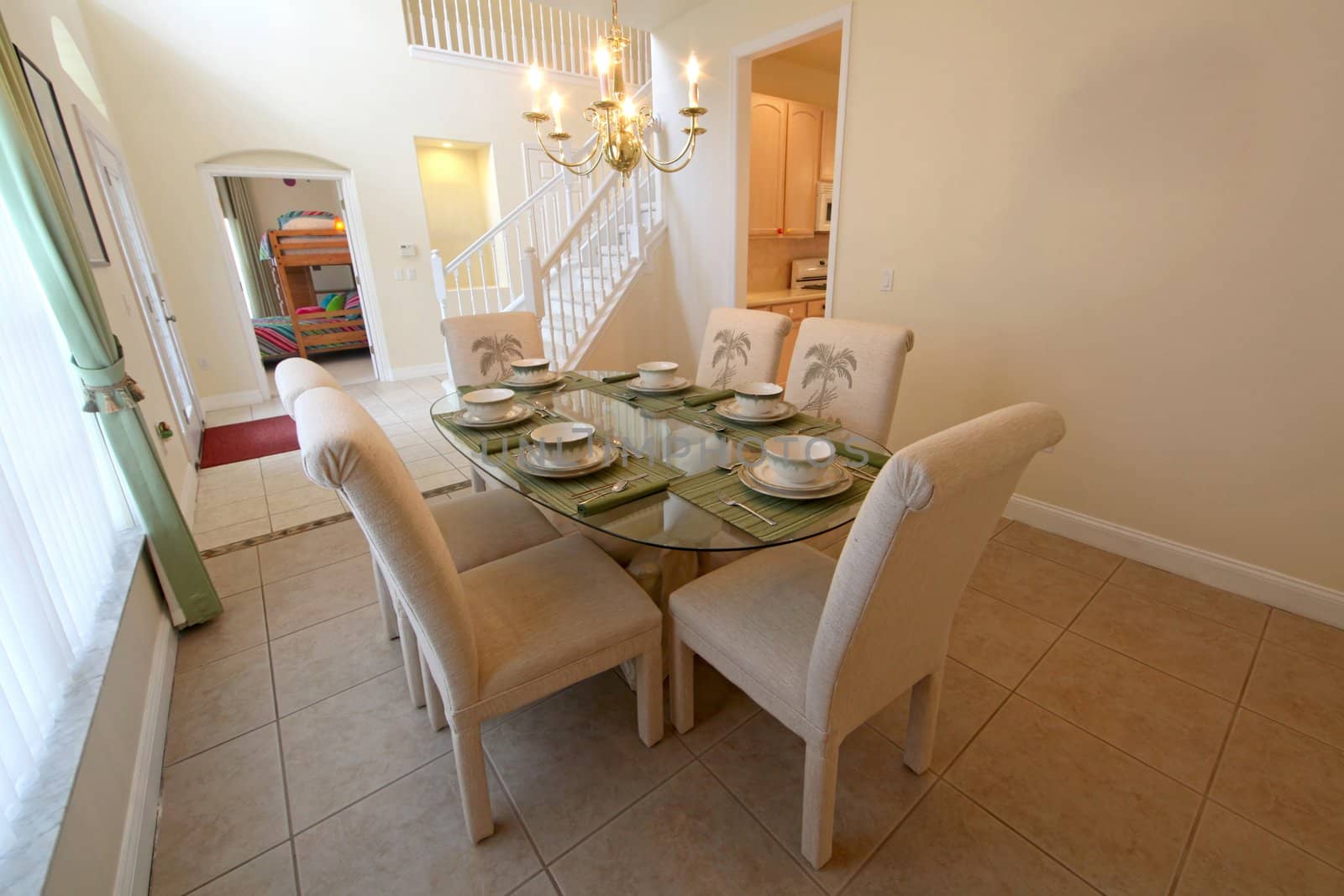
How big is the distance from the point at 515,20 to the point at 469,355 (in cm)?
500

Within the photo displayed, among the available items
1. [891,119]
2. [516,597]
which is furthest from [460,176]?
[516,597]

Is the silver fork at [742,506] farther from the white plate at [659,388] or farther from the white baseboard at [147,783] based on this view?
the white baseboard at [147,783]

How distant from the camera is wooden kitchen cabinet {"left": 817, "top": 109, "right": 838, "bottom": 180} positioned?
434 centimetres

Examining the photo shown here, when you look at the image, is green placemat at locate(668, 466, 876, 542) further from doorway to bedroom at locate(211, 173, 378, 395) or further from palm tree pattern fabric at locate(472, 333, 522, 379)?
doorway to bedroom at locate(211, 173, 378, 395)

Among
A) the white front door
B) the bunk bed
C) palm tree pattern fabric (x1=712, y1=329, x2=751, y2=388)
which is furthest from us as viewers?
the bunk bed

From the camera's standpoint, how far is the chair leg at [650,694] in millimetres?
1406

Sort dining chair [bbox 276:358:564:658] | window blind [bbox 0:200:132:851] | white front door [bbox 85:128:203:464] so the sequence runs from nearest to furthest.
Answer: window blind [bbox 0:200:132:851] → dining chair [bbox 276:358:564:658] → white front door [bbox 85:128:203:464]

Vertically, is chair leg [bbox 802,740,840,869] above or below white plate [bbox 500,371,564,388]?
below

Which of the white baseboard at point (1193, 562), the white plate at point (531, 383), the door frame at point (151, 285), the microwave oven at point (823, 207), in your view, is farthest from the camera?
the microwave oven at point (823, 207)

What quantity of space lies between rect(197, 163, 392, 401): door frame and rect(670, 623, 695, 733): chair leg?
5.13m

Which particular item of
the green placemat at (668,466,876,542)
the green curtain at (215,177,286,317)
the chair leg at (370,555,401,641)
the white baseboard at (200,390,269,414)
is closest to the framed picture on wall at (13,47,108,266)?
the chair leg at (370,555,401,641)

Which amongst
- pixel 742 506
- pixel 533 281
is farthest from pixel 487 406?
pixel 533 281

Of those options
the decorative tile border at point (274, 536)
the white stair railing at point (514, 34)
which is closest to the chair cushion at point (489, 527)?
the decorative tile border at point (274, 536)

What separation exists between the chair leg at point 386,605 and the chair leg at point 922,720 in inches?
59.1
